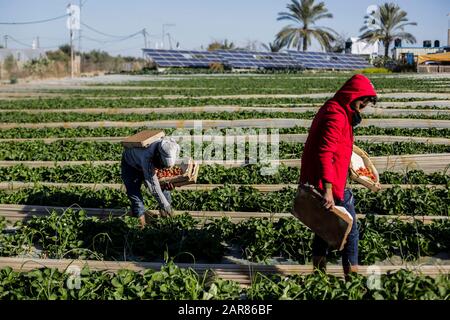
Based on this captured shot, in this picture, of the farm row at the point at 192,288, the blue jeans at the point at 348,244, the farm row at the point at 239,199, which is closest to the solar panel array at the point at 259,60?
the farm row at the point at 239,199

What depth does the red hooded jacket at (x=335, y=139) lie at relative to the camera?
4.34 meters

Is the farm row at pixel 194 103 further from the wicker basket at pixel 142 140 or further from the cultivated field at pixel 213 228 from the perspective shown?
the wicker basket at pixel 142 140

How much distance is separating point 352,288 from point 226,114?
482 inches

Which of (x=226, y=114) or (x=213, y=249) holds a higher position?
(x=226, y=114)

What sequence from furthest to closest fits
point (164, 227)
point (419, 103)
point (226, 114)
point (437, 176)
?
1. point (419, 103)
2. point (226, 114)
3. point (437, 176)
4. point (164, 227)

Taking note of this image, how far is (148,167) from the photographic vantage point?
19.1ft

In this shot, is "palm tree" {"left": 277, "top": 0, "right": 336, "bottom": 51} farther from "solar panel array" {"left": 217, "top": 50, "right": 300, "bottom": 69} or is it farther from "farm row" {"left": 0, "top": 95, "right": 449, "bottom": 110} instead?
"farm row" {"left": 0, "top": 95, "right": 449, "bottom": 110}

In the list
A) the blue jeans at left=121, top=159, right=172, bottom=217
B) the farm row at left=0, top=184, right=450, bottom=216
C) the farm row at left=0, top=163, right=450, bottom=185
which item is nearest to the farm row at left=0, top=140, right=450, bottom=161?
the farm row at left=0, top=163, right=450, bottom=185

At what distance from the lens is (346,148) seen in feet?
14.6

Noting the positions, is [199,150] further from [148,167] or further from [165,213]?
[148,167]

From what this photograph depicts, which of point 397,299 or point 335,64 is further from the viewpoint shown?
point 335,64

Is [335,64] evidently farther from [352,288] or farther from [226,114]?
[352,288]

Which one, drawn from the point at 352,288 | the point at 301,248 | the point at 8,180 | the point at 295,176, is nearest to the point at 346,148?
A: the point at 352,288

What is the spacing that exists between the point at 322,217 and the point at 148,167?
6.92 feet
